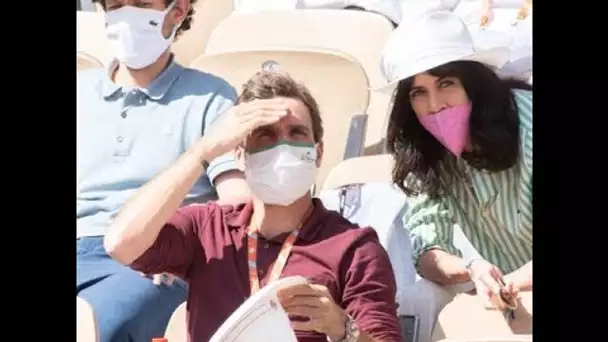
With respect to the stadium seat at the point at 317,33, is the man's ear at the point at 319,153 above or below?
below

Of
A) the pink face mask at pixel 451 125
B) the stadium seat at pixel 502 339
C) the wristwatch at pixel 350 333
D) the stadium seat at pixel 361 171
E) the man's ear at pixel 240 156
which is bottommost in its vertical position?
the stadium seat at pixel 502 339

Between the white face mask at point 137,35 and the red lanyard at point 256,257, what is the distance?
0.43m

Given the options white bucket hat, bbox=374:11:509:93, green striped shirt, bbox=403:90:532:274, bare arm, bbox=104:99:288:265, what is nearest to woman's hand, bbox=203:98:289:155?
bare arm, bbox=104:99:288:265

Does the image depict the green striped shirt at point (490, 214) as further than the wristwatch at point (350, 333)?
Yes

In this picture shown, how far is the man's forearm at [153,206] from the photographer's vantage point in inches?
84.0

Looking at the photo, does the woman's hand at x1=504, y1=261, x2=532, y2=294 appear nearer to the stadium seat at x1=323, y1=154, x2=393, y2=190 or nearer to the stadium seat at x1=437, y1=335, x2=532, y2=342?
the stadium seat at x1=437, y1=335, x2=532, y2=342

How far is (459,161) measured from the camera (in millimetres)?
2238

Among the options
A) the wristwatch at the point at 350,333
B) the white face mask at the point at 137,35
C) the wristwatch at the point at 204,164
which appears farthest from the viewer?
the white face mask at the point at 137,35

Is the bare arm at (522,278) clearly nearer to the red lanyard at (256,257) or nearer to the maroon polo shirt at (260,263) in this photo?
the maroon polo shirt at (260,263)

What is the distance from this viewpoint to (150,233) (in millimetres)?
2127

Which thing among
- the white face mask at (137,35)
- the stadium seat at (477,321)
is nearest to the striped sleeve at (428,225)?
the stadium seat at (477,321)

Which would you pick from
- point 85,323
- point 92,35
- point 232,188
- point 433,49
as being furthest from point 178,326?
point 433,49
